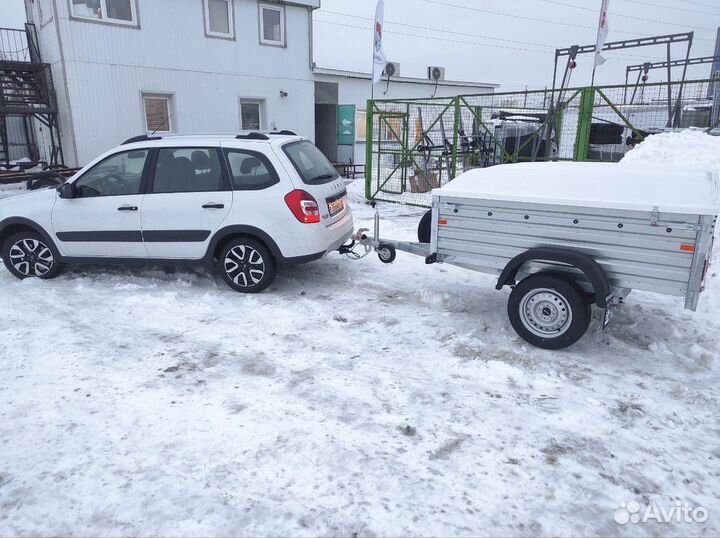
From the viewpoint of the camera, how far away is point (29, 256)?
615 cm

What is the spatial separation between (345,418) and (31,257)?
197 inches

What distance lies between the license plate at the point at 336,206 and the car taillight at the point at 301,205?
38 centimetres

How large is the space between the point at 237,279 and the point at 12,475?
10.3 ft

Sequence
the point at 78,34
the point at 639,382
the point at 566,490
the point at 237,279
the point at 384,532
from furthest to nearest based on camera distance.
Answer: the point at 78,34
the point at 237,279
the point at 639,382
the point at 566,490
the point at 384,532

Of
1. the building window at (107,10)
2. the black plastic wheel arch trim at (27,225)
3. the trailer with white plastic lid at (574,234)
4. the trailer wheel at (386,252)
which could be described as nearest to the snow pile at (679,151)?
the trailer with white plastic lid at (574,234)

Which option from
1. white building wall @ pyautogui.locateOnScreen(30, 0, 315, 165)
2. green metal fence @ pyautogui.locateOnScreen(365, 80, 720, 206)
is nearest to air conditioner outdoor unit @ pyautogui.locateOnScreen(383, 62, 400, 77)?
white building wall @ pyautogui.locateOnScreen(30, 0, 315, 165)

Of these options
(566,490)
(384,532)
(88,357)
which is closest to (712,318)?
(566,490)

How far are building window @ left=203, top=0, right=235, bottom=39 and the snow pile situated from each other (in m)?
12.7

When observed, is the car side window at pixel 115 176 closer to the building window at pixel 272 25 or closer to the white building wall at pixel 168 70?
the white building wall at pixel 168 70

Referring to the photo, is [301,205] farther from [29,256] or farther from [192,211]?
[29,256]

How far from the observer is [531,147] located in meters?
12.1

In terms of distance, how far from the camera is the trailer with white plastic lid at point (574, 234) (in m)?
3.74

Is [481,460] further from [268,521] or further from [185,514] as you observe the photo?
[185,514]

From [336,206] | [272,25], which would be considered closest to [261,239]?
[336,206]
